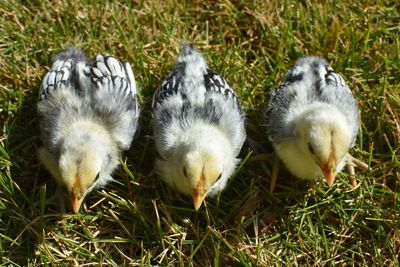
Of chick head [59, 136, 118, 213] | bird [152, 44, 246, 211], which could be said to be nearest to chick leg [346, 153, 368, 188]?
bird [152, 44, 246, 211]

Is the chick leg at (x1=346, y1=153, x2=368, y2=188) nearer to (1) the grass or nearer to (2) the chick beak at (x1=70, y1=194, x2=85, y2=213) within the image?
(1) the grass

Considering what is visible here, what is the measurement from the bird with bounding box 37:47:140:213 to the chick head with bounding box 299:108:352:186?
957mm

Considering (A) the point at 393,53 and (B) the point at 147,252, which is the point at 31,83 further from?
(A) the point at 393,53

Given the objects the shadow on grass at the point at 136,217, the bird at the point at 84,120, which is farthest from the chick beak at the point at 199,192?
the bird at the point at 84,120

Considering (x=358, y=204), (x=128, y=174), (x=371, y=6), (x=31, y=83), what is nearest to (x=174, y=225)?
(x=128, y=174)

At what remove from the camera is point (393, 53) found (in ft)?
12.7

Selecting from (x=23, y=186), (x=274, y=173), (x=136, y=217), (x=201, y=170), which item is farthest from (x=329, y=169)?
(x=23, y=186)

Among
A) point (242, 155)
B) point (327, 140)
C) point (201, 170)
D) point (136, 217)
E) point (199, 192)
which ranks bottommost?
point (136, 217)

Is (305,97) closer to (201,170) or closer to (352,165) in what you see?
(352,165)

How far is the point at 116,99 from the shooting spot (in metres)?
3.39

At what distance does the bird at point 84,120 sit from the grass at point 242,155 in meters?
0.16

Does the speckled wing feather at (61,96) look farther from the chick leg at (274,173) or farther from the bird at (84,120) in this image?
the chick leg at (274,173)

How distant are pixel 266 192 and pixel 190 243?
0.51 m

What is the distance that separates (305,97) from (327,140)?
403 millimetres
